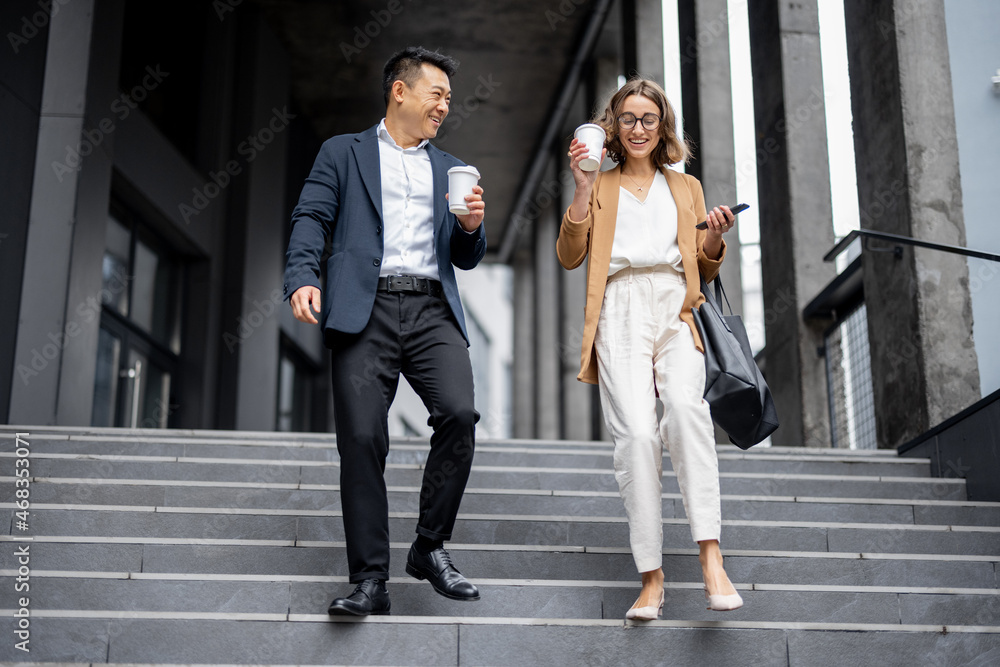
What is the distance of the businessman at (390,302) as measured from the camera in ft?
11.3

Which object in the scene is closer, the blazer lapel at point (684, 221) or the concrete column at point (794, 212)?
the blazer lapel at point (684, 221)

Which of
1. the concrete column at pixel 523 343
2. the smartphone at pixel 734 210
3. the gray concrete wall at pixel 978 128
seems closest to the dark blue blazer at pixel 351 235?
the smartphone at pixel 734 210

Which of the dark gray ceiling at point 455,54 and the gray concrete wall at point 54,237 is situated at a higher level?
the dark gray ceiling at point 455,54

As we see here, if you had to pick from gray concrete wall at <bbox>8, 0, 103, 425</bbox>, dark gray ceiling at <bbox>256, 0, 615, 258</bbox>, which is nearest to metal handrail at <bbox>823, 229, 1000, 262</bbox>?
gray concrete wall at <bbox>8, 0, 103, 425</bbox>

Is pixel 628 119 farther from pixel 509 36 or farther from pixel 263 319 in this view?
pixel 509 36

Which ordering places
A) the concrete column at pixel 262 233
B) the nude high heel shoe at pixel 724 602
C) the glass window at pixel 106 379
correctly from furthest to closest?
the concrete column at pixel 262 233, the glass window at pixel 106 379, the nude high heel shoe at pixel 724 602

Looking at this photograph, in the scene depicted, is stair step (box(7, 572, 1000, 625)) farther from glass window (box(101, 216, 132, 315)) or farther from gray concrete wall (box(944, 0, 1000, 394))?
glass window (box(101, 216, 132, 315))

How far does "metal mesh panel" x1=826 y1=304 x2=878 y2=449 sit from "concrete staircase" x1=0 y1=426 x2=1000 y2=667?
2.38 meters

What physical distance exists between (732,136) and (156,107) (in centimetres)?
626

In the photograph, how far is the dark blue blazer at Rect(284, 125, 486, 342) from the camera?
3570mm

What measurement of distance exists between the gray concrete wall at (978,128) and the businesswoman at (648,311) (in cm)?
335

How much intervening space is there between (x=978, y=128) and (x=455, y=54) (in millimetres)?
9755

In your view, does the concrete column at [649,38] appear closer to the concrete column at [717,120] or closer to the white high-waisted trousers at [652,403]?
the concrete column at [717,120]

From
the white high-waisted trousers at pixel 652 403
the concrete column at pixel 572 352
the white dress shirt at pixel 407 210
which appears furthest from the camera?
the concrete column at pixel 572 352
